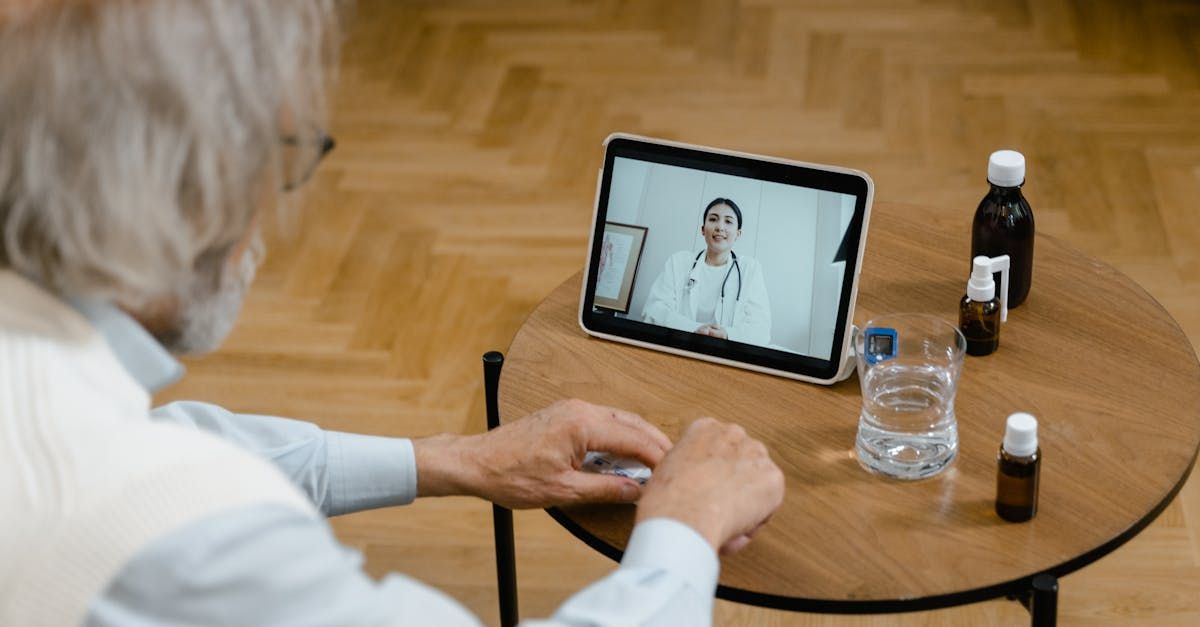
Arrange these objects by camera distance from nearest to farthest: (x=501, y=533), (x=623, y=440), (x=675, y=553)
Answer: (x=675, y=553) < (x=623, y=440) < (x=501, y=533)

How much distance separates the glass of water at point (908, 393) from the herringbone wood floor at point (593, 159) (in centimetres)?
73

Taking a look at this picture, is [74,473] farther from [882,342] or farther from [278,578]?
[882,342]

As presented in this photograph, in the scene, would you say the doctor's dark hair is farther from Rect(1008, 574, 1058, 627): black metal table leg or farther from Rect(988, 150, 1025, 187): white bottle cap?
Rect(1008, 574, 1058, 627): black metal table leg

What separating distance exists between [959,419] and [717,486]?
35 centimetres

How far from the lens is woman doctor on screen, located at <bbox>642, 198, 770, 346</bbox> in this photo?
1.62 m

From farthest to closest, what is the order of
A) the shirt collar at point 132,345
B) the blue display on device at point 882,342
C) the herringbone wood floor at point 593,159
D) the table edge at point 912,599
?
the herringbone wood floor at point 593,159
the blue display on device at point 882,342
the table edge at point 912,599
the shirt collar at point 132,345

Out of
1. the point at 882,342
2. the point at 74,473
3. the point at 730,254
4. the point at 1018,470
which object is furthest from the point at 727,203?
the point at 74,473

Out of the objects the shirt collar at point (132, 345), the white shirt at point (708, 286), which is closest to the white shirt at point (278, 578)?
the shirt collar at point (132, 345)

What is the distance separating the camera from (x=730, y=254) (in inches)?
63.9

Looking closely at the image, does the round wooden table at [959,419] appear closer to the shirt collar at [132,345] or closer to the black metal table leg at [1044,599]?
the black metal table leg at [1044,599]

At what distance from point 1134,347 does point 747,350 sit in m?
0.45

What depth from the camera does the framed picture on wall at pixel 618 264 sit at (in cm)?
167

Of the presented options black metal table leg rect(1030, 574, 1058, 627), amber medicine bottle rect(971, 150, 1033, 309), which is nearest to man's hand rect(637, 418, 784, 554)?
black metal table leg rect(1030, 574, 1058, 627)

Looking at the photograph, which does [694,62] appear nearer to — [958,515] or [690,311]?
[690,311]
